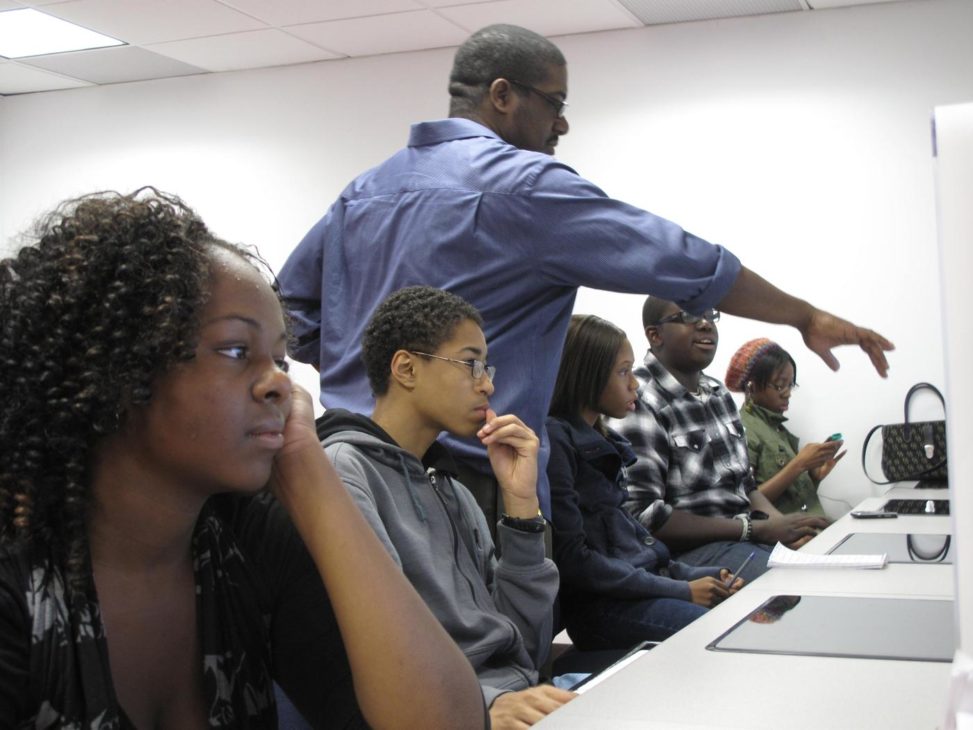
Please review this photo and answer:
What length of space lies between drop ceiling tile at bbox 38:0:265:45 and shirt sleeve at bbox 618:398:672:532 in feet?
8.30

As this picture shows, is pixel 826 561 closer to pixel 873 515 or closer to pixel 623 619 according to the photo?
pixel 623 619

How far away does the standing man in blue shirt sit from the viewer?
2.13 meters

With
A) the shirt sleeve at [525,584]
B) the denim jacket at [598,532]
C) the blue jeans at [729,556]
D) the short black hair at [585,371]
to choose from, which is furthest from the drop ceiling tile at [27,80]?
the shirt sleeve at [525,584]

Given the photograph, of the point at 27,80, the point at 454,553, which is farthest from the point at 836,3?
the point at 27,80

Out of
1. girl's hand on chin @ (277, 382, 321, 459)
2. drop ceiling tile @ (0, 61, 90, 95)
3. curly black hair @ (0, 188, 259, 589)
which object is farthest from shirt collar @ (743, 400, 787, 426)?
drop ceiling tile @ (0, 61, 90, 95)

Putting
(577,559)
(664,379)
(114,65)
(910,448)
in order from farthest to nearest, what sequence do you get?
(114,65) < (910,448) < (664,379) < (577,559)

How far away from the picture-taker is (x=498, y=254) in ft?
7.12

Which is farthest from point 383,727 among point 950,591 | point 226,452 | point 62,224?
point 950,591

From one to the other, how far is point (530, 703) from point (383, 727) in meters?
0.40

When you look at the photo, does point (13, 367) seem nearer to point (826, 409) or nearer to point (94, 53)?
point (826, 409)

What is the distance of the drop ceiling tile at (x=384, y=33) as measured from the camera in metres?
4.82

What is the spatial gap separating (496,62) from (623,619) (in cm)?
126

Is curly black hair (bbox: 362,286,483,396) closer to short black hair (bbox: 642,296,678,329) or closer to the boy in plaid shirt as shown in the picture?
the boy in plaid shirt

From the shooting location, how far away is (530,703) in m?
1.42
